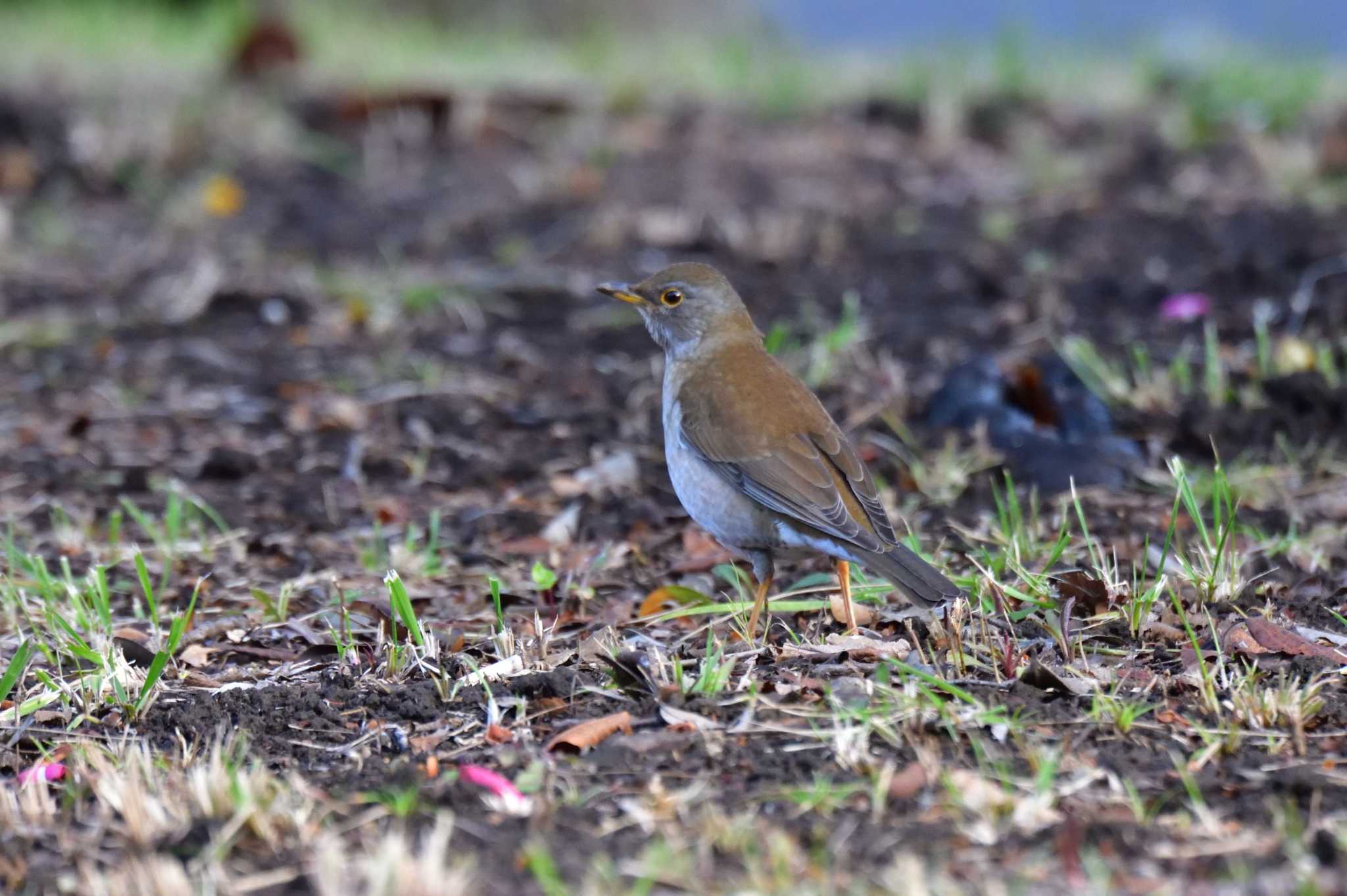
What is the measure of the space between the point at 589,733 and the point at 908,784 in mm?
719

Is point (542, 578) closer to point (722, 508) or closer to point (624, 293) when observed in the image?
point (722, 508)

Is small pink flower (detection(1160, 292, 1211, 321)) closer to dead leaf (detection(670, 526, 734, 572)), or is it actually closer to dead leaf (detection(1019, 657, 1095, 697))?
dead leaf (detection(670, 526, 734, 572))

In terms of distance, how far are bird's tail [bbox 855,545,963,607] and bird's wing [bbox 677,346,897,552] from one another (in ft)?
0.14

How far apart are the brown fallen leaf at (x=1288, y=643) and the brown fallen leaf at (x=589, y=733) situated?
1.54m

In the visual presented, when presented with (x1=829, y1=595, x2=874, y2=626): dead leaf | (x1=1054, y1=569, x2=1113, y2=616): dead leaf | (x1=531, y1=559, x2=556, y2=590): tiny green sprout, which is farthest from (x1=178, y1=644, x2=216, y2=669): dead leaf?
(x1=1054, y1=569, x2=1113, y2=616): dead leaf

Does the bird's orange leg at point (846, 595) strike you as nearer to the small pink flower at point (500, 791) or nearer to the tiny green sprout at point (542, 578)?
the tiny green sprout at point (542, 578)

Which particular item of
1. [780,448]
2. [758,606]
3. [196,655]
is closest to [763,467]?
[780,448]

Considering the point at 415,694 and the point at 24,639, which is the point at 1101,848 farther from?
the point at 24,639

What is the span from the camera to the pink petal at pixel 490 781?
3273 millimetres

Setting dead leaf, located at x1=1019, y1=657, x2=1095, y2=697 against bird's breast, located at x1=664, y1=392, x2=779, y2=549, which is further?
bird's breast, located at x1=664, y1=392, x2=779, y2=549

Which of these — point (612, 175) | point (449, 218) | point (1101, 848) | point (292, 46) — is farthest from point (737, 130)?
point (1101, 848)

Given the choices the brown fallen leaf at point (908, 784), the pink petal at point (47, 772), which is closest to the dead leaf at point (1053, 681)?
the brown fallen leaf at point (908, 784)

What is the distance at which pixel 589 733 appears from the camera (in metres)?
3.57

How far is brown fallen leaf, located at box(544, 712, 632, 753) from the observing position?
11.6 feet
